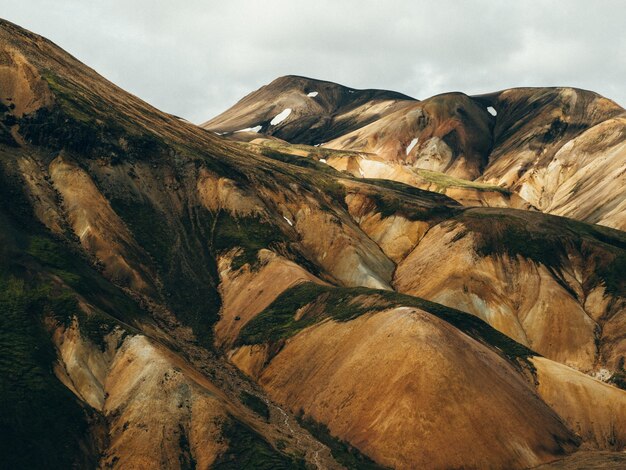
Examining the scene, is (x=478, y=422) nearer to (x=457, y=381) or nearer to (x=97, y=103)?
(x=457, y=381)

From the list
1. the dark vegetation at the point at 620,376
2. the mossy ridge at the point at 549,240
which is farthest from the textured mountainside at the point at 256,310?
the dark vegetation at the point at 620,376

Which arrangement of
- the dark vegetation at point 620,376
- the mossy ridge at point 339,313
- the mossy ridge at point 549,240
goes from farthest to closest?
the mossy ridge at point 549,240, the dark vegetation at point 620,376, the mossy ridge at point 339,313

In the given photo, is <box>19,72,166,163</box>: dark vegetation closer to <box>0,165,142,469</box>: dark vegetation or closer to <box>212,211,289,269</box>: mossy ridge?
<box>0,165,142,469</box>: dark vegetation

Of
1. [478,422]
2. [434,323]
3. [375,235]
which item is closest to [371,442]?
[478,422]

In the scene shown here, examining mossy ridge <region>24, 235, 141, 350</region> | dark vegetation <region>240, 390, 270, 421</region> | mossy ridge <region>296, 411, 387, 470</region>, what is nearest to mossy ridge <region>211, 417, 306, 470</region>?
mossy ridge <region>296, 411, 387, 470</region>

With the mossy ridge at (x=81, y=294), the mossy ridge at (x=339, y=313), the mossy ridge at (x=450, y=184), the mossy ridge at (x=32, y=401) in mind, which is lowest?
the mossy ridge at (x=32, y=401)

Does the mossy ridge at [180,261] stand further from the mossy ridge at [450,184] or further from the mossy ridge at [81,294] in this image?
the mossy ridge at [450,184]

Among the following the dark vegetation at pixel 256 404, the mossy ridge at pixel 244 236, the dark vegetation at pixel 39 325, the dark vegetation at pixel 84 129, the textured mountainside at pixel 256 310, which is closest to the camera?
the dark vegetation at pixel 39 325

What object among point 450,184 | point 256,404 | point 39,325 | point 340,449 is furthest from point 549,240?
point 39,325
